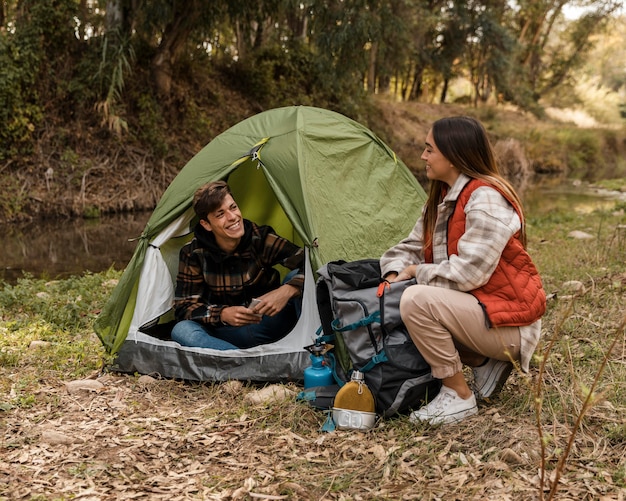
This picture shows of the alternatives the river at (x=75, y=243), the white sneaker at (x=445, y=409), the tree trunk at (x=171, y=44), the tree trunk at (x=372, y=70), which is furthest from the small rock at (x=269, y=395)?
the tree trunk at (x=372, y=70)

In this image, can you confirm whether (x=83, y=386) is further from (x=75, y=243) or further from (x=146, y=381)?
(x=75, y=243)

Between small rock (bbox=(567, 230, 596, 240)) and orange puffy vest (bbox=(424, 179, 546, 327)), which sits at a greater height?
orange puffy vest (bbox=(424, 179, 546, 327))

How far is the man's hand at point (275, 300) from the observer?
400 cm

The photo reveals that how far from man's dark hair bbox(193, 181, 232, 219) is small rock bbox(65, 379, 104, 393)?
1173mm

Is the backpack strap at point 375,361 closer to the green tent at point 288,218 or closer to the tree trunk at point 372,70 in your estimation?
the green tent at point 288,218

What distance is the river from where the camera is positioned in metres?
7.90

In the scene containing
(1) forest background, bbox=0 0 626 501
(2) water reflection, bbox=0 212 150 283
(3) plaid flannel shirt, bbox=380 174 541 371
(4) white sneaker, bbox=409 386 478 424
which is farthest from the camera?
(2) water reflection, bbox=0 212 150 283

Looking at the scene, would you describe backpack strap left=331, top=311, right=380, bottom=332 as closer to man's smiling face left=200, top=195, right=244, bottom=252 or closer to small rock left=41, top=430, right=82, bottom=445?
man's smiling face left=200, top=195, right=244, bottom=252

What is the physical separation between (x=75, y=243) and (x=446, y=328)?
300 inches

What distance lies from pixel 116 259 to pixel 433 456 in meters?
6.44

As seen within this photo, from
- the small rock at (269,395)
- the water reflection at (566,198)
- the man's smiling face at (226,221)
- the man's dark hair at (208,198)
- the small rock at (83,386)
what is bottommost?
the water reflection at (566,198)

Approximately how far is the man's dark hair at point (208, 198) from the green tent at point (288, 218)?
0.27 m

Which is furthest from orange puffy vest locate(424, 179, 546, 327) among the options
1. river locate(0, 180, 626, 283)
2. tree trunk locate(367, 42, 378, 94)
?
tree trunk locate(367, 42, 378, 94)

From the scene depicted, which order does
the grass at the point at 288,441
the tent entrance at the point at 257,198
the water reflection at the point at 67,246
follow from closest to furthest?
the grass at the point at 288,441, the tent entrance at the point at 257,198, the water reflection at the point at 67,246
